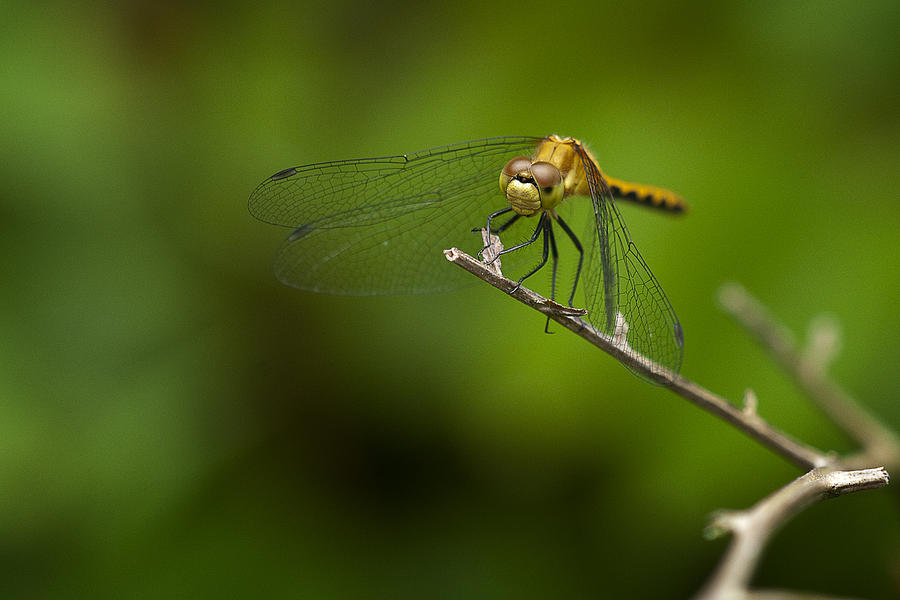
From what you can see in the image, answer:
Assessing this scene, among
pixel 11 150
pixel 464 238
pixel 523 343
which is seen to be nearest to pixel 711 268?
pixel 523 343

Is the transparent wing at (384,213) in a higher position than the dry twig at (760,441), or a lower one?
higher

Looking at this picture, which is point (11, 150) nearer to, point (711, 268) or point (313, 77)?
point (313, 77)

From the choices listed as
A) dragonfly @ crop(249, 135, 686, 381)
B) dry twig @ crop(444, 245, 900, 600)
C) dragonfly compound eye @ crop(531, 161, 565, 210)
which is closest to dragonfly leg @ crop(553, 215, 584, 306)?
dragonfly @ crop(249, 135, 686, 381)

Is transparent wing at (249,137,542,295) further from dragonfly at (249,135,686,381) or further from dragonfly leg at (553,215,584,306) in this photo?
dragonfly leg at (553,215,584,306)

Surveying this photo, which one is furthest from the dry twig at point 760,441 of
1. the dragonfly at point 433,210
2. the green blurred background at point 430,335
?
the green blurred background at point 430,335

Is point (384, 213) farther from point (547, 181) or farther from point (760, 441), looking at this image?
point (760, 441)

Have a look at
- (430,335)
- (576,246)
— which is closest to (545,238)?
(576,246)

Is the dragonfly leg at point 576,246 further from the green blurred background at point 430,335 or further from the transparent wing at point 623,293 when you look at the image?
the green blurred background at point 430,335
